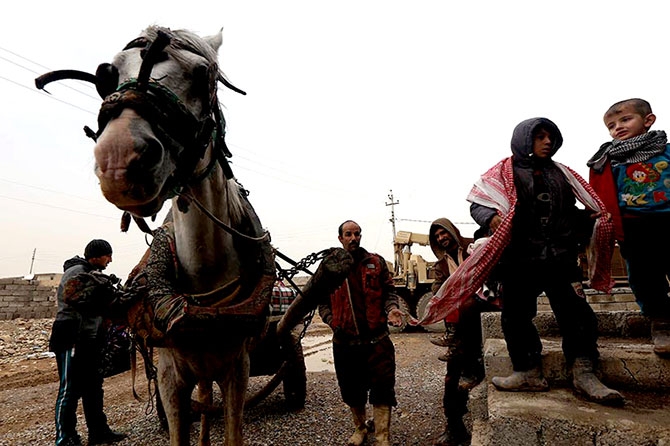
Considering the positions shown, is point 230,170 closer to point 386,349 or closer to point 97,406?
point 386,349

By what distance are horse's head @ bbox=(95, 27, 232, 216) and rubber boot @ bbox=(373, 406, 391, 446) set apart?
2.85 metres

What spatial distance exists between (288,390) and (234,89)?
4.17 meters

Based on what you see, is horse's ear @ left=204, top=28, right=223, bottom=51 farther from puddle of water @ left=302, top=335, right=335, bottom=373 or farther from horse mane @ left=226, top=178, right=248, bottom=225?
puddle of water @ left=302, top=335, right=335, bottom=373

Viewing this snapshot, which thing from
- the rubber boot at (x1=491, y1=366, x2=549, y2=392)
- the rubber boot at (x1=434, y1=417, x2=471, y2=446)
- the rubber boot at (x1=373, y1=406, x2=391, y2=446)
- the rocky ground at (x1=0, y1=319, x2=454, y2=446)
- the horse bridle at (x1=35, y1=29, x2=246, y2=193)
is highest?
the horse bridle at (x1=35, y1=29, x2=246, y2=193)

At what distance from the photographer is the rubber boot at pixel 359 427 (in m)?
3.86

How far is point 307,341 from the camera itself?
1265cm

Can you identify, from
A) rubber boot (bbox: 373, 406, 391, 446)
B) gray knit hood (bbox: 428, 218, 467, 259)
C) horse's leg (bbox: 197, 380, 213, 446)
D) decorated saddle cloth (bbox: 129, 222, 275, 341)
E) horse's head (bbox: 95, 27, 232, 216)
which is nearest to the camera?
horse's head (bbox: 95, 27, 232, 216)

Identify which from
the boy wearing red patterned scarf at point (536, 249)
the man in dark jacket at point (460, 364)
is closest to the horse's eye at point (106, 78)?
the boy wearing red patterned scarf at point (536, 249)

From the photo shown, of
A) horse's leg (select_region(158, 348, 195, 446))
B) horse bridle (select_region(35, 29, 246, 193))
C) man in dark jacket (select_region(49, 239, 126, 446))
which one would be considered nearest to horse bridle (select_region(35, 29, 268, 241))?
horse bridle (select_region(35, 29, 246, 193))

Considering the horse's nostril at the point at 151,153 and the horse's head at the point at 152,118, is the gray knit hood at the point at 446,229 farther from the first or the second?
the horse's nostril at the point at 151,153

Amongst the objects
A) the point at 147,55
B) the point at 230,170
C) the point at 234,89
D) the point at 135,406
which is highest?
the point at 234,89

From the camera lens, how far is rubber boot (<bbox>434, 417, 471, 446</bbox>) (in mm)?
3719

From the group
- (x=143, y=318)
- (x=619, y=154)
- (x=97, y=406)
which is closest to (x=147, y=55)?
(x=143, y=318)

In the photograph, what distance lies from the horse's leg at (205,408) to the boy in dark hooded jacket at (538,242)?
188cm
